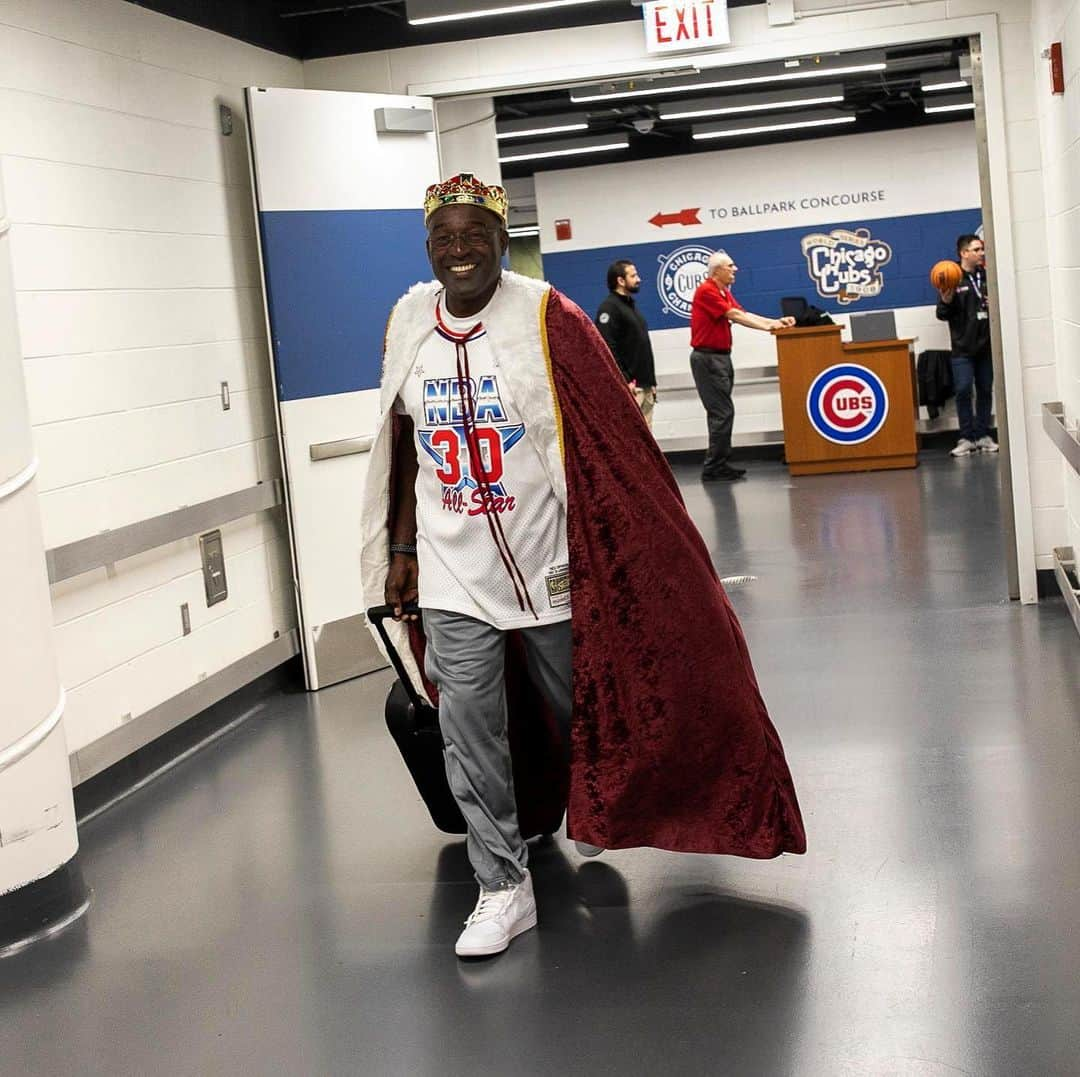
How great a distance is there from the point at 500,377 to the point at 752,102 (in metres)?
9.38

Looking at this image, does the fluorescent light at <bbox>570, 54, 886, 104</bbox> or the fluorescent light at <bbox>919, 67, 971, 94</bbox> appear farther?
the fluorescent light at <bbox>919, 67, 971, 94</bbox>

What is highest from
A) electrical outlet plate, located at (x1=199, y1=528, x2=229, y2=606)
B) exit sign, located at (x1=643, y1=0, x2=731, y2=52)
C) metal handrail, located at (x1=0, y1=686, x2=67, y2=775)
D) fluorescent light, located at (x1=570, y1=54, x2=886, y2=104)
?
fluorescent light, located at (x1=570, y1=54, x2=886, y2=104)

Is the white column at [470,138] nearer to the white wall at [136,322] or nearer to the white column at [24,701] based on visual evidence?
the white wall at [136,322]

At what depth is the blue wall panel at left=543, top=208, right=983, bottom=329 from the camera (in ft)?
45.0

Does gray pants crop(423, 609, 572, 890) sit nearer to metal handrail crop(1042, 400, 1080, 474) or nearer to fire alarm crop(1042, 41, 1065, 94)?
metal handrail crop(1042, 400, 1080, 474)

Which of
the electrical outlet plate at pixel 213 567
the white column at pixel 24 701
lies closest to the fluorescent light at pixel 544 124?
the electrical outlet plate at pixel 213 567

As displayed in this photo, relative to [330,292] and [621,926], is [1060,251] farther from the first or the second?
[621,926]

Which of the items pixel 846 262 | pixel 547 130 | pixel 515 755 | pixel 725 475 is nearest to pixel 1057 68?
pixel 515 755

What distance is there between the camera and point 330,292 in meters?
6.27

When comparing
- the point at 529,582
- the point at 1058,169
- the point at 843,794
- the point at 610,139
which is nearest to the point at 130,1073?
the point at 529,582

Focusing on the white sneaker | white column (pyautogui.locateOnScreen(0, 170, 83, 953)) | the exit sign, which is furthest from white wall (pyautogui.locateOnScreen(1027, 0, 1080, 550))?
white column (pyautogui.locateOnScreen(0, 170, 83, 953))

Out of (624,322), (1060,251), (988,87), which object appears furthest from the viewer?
(624,322)

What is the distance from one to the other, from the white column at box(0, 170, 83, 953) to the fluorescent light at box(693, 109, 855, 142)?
10.3 metres

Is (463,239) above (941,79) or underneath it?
underneath
